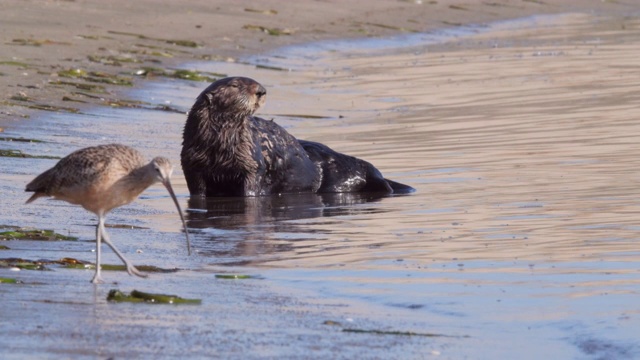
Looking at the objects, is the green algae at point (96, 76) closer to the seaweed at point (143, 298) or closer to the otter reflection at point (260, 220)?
the otter reflection at point (260, 220)

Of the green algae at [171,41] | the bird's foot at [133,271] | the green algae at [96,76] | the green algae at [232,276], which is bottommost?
the green algae at [232,276]

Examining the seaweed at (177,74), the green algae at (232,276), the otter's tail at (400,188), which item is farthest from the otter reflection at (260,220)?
the seaweed at (177,74)

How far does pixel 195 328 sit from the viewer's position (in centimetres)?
486

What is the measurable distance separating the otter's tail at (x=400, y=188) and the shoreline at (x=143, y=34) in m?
3.00

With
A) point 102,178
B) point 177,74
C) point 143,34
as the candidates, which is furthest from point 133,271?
point 143,34

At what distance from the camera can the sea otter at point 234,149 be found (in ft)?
31.2

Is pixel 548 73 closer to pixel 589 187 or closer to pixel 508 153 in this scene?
pixel 508 153

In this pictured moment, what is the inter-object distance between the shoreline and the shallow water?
574 millimetres

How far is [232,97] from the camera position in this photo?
9570 millimetres

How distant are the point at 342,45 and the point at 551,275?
14.7 meters

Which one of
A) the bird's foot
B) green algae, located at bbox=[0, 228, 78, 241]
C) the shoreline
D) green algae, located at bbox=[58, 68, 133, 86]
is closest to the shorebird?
the bird's foot

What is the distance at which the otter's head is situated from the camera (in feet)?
31.4

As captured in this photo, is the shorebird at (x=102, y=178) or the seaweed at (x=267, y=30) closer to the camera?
the shorebird at (x=102, y=178)

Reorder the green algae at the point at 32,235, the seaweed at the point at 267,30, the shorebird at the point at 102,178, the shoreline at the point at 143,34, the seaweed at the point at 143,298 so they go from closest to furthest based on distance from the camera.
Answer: the seaweed at the point at 143,298 → the shorebird at the point at 102,178 → the green algae at the point at 32,235 → the shoreline at the point at 143,34 → the seaweed at the point at 267,30
